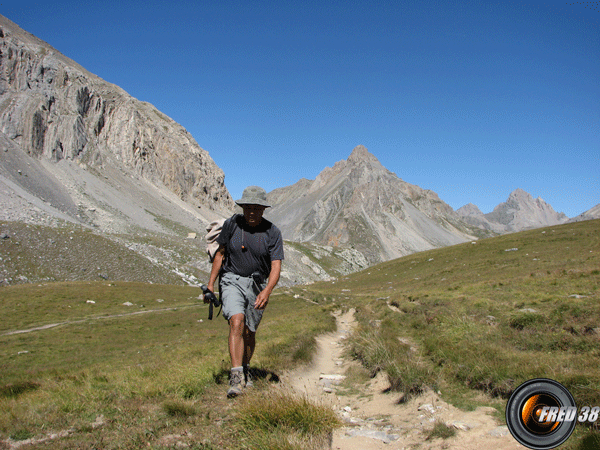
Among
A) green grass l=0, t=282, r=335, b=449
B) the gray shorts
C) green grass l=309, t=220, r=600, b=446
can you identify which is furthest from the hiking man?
green grass l=309, t=220, r=600, b=446

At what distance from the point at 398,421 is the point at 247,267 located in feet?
12.0

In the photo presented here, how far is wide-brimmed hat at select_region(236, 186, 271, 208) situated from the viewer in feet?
22.4

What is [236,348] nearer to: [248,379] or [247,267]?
Result: [248,379]

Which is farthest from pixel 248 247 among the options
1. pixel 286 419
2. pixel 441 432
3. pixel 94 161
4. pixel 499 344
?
pixel 94 161

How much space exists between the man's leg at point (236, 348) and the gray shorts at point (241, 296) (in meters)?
0.16

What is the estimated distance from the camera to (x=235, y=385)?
5.83 meters

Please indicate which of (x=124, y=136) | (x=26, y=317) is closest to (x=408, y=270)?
(x=26, y=317)

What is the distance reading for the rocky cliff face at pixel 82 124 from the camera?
94.8 meters

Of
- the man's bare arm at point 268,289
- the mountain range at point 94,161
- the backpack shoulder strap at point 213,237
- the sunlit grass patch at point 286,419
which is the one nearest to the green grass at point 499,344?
the sunlit grass patch at point 286,419

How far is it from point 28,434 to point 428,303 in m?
16.5

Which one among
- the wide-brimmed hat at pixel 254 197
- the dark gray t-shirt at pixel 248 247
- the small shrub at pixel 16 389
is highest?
the wide-brimmed hat at pixel 254 197

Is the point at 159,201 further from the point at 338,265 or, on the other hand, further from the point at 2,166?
the point at 338,265

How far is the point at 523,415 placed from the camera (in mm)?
3854

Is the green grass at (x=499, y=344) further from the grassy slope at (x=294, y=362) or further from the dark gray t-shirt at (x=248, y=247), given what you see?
the dark gray t-shirt at (x=248, y=247)
